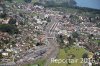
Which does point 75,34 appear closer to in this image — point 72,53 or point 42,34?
point 42,34

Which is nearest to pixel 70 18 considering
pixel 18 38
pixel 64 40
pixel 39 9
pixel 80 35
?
pixel 39 9

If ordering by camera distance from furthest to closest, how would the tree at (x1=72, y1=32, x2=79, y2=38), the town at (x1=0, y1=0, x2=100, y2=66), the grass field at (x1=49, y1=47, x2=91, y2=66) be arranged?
the tree at (x1=72, y1=32, x2=79, y2=38), the town at (x1=0, y1=0, x2=100, y2=66), the grass field at (x1=49, y1=47, x2=91, y2=66)

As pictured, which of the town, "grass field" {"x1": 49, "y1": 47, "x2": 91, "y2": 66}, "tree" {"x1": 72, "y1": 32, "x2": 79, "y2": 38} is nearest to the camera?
"grass field" {"x1": 49, "y1": 47, "x2": 91, "y2": 66}

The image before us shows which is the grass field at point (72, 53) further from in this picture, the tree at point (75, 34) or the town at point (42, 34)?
the tree at point (75, 34)

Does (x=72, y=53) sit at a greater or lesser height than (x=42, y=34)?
lesser

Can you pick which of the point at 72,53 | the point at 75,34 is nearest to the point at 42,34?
the point at 75,34

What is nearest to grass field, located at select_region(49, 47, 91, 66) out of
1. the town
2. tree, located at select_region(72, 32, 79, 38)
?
the town

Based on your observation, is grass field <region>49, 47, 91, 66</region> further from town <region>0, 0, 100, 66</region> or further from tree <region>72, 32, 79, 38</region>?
tree <region>72, 32, 79, 38</region>

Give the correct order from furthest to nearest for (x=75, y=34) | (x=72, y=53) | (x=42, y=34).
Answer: (x=75, y=34) < (x=42, y=34) < (x=72, y=53)

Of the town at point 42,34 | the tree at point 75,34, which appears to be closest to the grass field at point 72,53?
the town at point 42,34

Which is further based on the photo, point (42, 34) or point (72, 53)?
point (42, 34)
